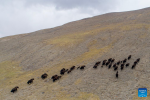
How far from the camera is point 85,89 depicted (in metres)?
15.5

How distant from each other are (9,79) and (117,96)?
59.1 ft

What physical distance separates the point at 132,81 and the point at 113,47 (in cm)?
1364

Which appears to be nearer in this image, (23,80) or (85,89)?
(85,89)

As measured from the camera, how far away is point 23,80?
812 inches

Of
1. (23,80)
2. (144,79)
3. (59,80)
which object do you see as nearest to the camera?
(144,79)

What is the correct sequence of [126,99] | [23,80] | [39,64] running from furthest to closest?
1. [39,64]
2. [23,80]
3. [126,99]

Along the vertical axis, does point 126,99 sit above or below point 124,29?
below

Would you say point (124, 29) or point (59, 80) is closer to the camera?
point (59, 80)

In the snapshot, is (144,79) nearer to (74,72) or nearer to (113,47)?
(74,72)

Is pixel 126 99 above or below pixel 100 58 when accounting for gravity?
below

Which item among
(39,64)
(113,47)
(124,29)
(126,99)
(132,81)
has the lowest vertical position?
(126,99)

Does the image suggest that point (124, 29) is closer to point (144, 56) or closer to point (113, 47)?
point (113, 47)

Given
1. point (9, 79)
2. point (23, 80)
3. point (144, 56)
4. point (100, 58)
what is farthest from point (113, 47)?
point (9, 79)

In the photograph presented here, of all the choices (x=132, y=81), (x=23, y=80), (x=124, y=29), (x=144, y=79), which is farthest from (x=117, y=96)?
(x=124, y=29)
